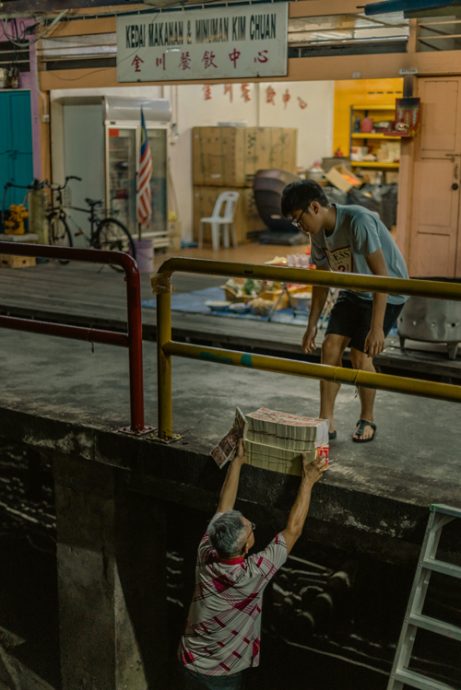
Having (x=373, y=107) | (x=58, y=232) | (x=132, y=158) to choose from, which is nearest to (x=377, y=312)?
(x=58, y=232)

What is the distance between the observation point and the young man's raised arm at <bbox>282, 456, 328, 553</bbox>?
457 centimetres

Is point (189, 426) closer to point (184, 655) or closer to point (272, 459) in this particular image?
point (272, 459)

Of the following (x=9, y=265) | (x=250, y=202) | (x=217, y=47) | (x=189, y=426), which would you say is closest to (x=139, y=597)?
(x=189, y=426)

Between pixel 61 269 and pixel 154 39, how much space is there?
11.7ft

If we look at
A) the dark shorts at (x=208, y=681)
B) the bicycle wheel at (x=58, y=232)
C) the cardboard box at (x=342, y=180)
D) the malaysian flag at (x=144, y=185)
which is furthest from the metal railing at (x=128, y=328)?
the cardboard box at (x=342, y=180)

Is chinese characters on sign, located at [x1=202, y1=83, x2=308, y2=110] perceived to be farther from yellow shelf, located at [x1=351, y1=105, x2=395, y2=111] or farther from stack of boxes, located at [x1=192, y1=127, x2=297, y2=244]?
yellow shelf, located at [x1=351, y1=105, x2=395, y2=111]

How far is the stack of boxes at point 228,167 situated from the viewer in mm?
17828

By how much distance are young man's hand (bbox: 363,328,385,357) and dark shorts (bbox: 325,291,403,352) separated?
317mm

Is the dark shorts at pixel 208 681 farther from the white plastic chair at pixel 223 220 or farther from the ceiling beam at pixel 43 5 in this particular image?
the white plastic chair at pixel 223 220

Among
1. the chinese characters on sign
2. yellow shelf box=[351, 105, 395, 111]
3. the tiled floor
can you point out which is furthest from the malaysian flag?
yellow shelf box=[351, 105, 395, 111]

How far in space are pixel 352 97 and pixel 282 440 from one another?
18805 mm

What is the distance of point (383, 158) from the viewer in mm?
20562

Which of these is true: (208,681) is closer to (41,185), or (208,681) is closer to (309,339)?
(309,339)

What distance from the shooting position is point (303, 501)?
459cm
